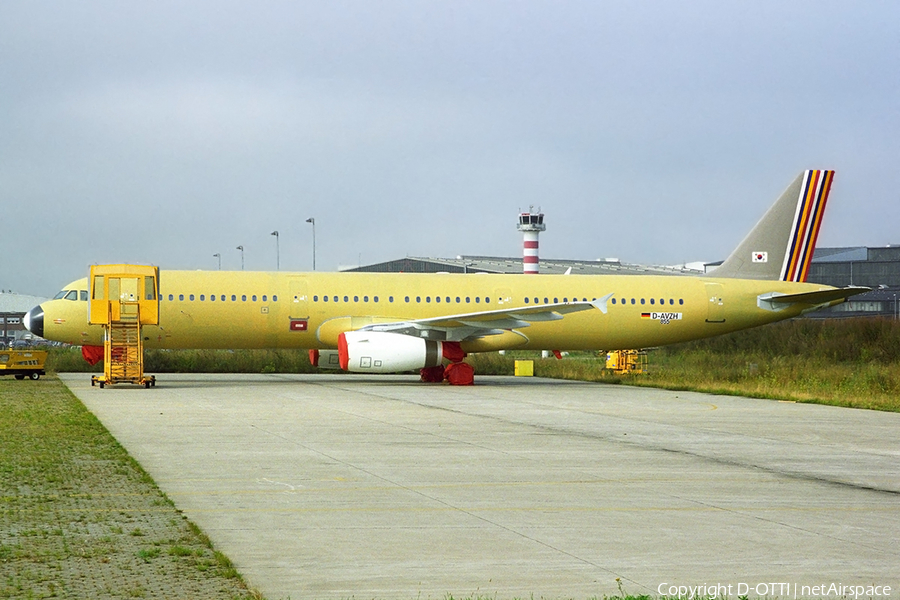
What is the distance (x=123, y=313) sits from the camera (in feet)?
93.6

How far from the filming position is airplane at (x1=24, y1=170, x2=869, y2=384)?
29984 millimetres

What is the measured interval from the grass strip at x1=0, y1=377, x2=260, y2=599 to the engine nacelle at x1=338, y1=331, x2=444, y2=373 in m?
14.1

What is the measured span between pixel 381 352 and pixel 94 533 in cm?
2013

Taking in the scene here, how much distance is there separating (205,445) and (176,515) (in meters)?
5.48

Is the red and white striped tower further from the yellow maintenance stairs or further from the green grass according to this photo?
the yellow maintenance stairs

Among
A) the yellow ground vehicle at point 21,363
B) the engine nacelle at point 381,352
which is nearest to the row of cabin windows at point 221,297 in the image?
the engine nacelle at point 381,352

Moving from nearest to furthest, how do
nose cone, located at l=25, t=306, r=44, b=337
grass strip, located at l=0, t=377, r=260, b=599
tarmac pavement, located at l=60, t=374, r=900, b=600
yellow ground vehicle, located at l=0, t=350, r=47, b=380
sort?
grass strip, located at l=0, t=377, r=260, b=599 < tarmac pavement, located at l=60, t=374, r=900, b=600 < nose cone, located at l=25, t=306, r=44, b=337 < yellow ground vehicle, located at l=0, t=350, r=47, b=380

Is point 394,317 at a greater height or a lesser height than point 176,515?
greater

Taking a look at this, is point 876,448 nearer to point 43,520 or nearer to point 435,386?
point 43,520

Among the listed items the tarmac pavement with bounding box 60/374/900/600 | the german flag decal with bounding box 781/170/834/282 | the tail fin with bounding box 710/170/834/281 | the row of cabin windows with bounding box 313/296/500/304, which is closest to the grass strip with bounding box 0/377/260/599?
the tarmac pavement with bounding box 60/374/900/600

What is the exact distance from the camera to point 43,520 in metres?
9.06

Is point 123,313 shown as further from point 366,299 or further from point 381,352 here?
point 381,352

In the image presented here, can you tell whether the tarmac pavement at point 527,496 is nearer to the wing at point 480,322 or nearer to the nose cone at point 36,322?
the wing at point 480,322

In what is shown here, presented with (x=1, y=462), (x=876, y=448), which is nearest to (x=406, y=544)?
(x=1, y=462)
